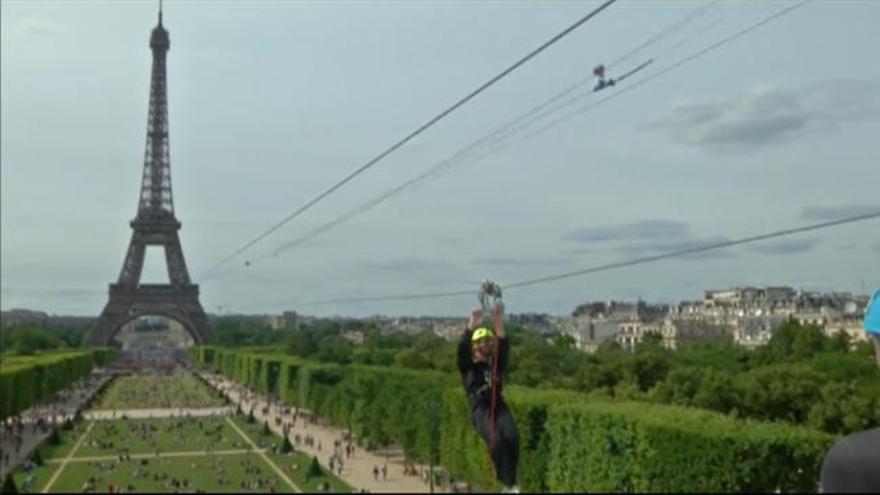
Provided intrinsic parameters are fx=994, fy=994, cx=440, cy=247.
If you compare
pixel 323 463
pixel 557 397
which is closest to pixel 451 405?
pixel 557 397

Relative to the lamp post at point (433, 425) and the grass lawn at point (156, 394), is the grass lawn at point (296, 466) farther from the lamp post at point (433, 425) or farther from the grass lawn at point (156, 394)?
the grass lawn at point (156, 394)

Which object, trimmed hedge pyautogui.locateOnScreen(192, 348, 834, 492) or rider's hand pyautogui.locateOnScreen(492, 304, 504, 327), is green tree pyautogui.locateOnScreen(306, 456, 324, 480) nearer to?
trimmed hedge pyautogui.locateOnScreen(192, 348, 834, 492)

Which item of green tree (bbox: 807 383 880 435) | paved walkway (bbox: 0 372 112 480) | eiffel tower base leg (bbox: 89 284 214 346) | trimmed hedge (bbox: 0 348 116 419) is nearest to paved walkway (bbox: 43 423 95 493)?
paved walkway (bbox: 0 372 112 480)

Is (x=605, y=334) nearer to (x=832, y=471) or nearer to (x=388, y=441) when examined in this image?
(x=388, y=441)

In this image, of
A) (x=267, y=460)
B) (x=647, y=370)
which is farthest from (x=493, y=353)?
(x=647, y=370)

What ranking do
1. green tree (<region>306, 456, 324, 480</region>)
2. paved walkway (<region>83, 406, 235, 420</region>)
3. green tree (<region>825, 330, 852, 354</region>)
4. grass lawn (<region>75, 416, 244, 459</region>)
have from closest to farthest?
green tree (<region>306, 456, 324, 480</region>) → grass lawn (<region>75, 416, 244, 459</region>) → green tree (<region>825, 330, 852, 354</region>) → paved walkway (<region>83, 406, 235, 420</region>)

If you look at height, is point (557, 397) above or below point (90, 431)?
above

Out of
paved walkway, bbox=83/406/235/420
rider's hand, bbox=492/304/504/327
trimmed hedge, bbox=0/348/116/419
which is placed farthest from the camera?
paved walkway, bbox=83/406/235/420
